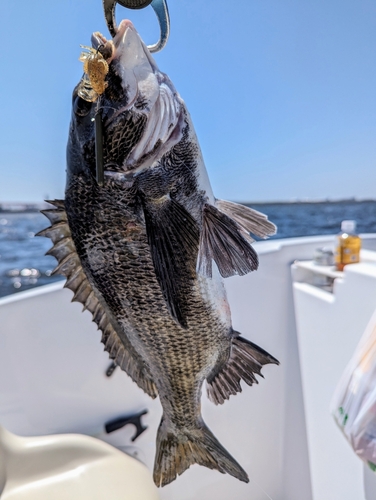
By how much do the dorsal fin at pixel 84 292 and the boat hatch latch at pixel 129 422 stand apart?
0.95 m

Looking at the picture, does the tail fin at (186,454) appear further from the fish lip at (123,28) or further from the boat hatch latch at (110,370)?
the boat hatch latch at (110,370)

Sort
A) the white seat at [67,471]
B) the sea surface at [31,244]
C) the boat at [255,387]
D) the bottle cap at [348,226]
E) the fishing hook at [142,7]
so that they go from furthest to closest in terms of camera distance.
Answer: the sea surface at [31,244] < the bottle cap at [348,226] < the boat at [255,387] < the white seat at [67,471] < the fishing hook at [142,7]

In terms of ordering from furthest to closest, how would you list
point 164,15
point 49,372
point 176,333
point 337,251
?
point 337,251
point 49,372
point 176,333
point 164,15

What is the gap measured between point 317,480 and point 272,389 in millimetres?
389

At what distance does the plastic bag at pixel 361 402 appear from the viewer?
2.47 feet

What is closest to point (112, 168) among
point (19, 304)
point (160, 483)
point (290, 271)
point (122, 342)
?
point (122, 342)

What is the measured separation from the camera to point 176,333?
0.66 metres

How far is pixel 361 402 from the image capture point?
0.79 metres

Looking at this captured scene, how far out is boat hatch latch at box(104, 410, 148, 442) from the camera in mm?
1554

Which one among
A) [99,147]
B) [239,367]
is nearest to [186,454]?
[239,367]

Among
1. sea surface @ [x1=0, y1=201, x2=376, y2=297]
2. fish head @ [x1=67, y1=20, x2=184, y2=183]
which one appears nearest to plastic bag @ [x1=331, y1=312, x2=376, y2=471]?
fish head @ [x1=67, y1=20, x2=184, y2=183]

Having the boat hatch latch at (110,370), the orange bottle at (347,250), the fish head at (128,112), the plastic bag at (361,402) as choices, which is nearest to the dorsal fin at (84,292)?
the fish head at (128,112)

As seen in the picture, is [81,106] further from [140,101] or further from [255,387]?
[255,387]

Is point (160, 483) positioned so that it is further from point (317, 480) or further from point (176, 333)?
point (317, 480)
